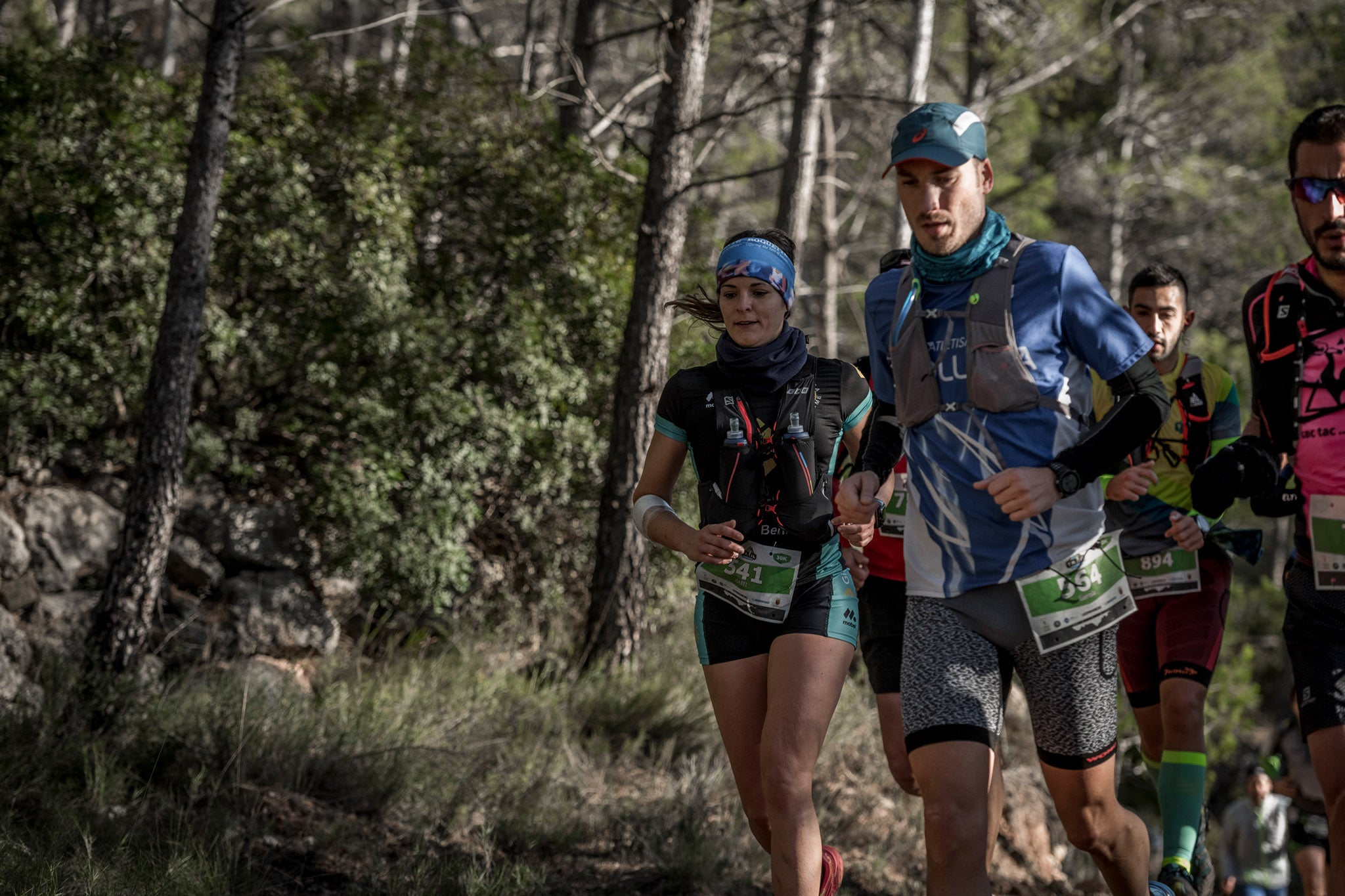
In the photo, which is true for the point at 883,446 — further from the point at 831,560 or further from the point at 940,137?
the point at 940,137

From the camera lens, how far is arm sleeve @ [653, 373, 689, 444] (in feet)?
13.1

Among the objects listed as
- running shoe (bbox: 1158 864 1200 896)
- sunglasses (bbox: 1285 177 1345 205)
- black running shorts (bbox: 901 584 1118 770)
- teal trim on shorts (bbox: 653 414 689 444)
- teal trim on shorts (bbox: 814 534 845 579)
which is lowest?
running shoe (bbox: 1158 864 1200 896)

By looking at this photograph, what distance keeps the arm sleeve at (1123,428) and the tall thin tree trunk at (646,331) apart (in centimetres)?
479

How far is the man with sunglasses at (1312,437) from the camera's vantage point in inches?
143

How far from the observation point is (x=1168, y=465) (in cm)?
507

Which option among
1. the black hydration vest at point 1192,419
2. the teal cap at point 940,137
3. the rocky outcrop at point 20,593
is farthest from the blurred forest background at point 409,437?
the teal cap at point 940,137

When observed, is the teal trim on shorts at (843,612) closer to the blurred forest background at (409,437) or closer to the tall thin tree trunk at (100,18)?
the blurred forest background at (409,437)

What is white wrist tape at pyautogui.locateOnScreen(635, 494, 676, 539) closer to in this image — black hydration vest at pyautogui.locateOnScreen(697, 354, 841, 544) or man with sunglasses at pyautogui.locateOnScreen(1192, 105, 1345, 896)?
black hydration vest at pyautogui.locateOnScreen(697, 354, 841, 544)

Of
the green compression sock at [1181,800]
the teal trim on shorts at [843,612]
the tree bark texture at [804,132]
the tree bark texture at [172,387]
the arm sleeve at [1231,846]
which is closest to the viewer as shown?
the teal trim on shorts at [843,612]

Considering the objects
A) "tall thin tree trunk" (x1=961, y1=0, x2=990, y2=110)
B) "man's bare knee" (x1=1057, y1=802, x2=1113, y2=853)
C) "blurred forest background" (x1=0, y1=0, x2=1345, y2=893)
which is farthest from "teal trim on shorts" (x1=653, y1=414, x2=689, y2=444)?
"tall thin tree trunk" (x1=961, y1=0, x2=990, y2=110)

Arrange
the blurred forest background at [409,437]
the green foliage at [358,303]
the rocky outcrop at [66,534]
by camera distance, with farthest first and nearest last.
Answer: the green foliage at [358,303]
the rocky outcrop at [66,534]
the blurred forest background at [409,437]

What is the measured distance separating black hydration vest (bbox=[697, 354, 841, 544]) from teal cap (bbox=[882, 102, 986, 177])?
98 cm

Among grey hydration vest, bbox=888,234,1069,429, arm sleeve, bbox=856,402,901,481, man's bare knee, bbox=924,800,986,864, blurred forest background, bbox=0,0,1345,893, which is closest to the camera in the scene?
man's bare knee, bbox=924,800,986,864

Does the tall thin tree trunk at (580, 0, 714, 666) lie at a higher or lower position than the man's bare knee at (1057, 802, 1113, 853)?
higher
